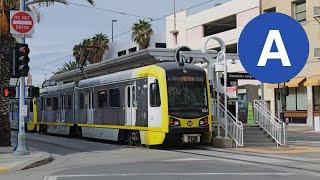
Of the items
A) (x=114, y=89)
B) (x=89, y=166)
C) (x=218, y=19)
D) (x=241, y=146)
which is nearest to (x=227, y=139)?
(x=241, y=146)

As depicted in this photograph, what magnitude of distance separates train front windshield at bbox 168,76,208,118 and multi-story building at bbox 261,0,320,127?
81.4 feet

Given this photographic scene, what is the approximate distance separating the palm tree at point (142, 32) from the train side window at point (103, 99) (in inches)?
1766


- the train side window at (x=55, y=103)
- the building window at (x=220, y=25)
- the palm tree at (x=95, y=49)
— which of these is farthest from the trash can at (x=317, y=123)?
the palm tree at (x=95, y=49)

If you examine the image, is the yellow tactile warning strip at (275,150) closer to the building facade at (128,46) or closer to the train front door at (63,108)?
the train front door at (63,108)

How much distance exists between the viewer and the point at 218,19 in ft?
211

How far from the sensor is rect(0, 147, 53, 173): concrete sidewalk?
18094 millimetres

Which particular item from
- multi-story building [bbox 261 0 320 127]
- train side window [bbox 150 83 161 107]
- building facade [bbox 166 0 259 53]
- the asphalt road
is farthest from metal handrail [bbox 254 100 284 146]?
building facade [bbox 166 0 259 53]

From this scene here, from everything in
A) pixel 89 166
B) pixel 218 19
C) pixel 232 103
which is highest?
pixel 218 19

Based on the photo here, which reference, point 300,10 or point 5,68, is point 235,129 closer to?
point 5,68

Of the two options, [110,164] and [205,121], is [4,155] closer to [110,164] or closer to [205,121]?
[110,164]

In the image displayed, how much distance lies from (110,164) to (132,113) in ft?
24.3

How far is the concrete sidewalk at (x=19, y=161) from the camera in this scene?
18.1 m

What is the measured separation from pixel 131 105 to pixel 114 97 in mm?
2280

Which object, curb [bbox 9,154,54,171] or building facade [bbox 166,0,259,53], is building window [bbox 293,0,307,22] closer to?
building facade [bbox 166,0,259,53]
